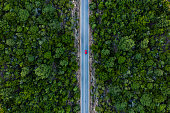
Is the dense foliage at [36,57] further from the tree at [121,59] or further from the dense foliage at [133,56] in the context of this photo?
the tree at [121,59]

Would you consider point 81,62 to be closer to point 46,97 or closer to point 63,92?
point 63,92

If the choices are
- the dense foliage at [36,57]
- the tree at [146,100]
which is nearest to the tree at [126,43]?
the tree at [146,100]

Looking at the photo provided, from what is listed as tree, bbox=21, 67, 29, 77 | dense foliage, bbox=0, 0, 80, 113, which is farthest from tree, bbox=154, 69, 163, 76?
tree, bbox=21, 67, 29, 77

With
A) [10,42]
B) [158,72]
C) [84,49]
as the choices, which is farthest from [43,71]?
[158,72]

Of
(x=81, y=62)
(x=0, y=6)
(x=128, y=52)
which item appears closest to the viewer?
(x=0, y=6)

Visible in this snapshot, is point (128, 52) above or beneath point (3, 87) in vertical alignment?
above

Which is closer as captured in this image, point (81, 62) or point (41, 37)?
point (41, 37)

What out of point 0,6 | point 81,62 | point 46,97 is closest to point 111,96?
point 81,62
